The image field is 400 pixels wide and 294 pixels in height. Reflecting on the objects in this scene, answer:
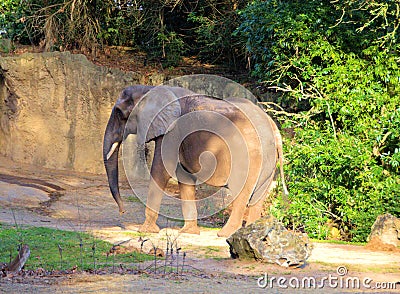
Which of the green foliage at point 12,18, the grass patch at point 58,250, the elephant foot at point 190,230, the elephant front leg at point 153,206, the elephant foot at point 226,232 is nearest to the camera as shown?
the grass patch at point 58,250

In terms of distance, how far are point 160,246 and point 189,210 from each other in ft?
6.44

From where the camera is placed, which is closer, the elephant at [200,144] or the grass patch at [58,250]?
the grass patch at [58,250]

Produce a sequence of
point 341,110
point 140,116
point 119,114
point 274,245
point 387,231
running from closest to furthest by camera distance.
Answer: point 274,245
point 387,231
point 140,116
point 119,114
point 341,110

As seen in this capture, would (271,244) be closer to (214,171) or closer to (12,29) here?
(214,171)

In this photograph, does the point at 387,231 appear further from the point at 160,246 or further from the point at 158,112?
the point at 158,112

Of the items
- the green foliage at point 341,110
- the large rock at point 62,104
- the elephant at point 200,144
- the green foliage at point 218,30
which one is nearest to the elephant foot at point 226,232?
the elephant at point 200,144

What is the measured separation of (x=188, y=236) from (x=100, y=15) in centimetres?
1352

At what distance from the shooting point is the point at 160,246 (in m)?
9.37

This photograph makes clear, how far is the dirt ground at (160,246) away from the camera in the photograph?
632cm

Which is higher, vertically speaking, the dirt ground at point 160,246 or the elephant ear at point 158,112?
the elephant ear at point 158,112

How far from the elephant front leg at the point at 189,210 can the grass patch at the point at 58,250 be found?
1.75 m

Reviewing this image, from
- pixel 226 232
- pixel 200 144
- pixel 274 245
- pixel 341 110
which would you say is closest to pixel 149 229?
pixel 226 232

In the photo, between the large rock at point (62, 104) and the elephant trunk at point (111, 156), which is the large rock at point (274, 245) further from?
the large rock at point (62, 104)

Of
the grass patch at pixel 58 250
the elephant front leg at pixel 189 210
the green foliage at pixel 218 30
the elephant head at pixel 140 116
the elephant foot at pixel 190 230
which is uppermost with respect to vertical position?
the green foliage at pixel 218 30
